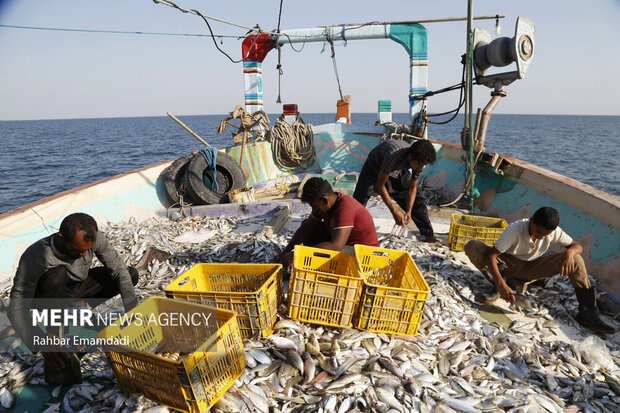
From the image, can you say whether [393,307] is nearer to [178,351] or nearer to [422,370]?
[422,370]

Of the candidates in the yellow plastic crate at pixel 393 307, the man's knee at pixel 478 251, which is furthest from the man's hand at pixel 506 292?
the yellow plastic crate at pixel 393 307

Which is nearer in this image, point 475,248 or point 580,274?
point 580,274

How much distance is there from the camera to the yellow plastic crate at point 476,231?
554cm

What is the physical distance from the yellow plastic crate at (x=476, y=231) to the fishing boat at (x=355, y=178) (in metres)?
1.03

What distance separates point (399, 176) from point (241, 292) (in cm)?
363

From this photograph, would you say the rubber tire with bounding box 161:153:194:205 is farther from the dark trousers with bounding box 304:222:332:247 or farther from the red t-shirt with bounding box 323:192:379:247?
the red t-shirt with bounding box 323:192:379:247

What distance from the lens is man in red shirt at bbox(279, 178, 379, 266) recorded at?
373 centimetres

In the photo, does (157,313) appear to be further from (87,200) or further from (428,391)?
(87,200)

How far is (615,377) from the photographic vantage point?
313 cm

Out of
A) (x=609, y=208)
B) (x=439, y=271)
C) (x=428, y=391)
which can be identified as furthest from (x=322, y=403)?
(x=609, y=208)

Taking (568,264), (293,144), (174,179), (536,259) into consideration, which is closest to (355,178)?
(293,144)

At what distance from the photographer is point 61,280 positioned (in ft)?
10.8

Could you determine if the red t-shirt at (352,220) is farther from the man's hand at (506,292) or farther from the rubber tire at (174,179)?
the rubber tire at (174,179)

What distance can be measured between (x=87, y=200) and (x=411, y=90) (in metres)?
9.23
